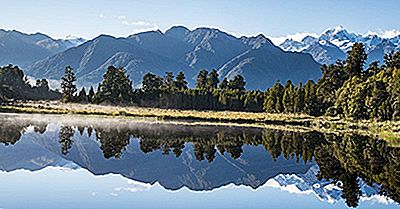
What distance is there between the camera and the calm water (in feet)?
78.7

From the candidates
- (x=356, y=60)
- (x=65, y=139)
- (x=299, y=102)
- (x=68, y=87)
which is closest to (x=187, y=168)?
(x=65, y=139)

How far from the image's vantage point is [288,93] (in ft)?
374

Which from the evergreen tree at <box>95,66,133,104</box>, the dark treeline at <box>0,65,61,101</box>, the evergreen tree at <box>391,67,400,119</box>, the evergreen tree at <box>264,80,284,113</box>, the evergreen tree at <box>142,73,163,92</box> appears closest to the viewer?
the evergreen tree at <box>391,67,400,119</box>

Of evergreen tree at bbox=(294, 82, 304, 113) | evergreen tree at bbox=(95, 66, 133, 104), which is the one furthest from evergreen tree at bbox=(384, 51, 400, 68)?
evergreen tree at bbox=(95, 66, 133, 104)

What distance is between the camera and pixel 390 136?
6456 centimetres

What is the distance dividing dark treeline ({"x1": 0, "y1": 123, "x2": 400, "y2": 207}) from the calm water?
8 cm

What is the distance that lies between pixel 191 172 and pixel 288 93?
83.5m

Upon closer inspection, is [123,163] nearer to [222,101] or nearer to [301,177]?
[301,177]

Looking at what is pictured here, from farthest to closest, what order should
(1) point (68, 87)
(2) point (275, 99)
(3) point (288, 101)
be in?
(1) point (68, 87) < (2) point (275, 99) < (3) point (288, 101)

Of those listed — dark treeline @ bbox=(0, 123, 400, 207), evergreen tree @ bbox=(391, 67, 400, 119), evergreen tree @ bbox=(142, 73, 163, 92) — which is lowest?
dark treeline @ bbox=(0, 123, 400, 207)

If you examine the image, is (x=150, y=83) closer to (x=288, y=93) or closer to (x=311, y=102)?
(x=288, y=93)

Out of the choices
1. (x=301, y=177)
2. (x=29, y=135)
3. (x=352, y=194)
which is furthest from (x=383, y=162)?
(x=29, y=135)

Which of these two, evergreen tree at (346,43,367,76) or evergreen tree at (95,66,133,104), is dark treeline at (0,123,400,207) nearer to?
evergreen tree at (346,43,367,76)

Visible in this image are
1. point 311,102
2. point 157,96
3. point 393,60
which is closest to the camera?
point 393,60
